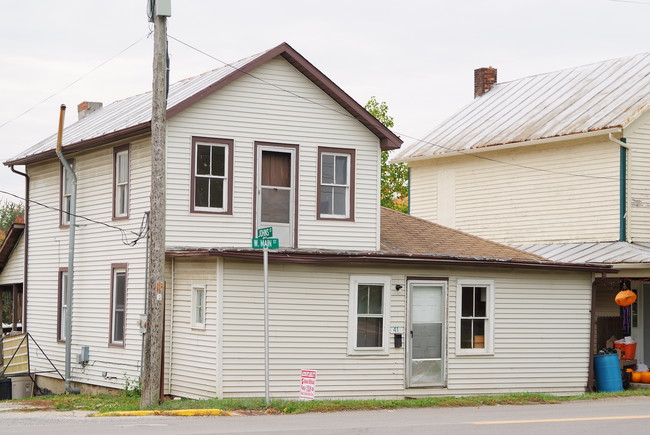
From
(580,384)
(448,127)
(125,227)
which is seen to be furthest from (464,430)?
(448,127)

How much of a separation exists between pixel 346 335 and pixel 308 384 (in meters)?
2.78

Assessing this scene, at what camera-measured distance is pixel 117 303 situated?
80.7ft

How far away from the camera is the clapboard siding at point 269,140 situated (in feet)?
74.8

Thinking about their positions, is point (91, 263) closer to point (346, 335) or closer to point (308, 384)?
point (346, 335)

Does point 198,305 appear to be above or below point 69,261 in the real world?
below

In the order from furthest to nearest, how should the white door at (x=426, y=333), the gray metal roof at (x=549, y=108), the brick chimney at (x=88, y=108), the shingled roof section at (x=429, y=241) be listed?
the brick chimney at (x=88, y=108) → the gray metal roof at (x=549, y=108) → the shingled roof section at (x=429, y=241) → the white door at (x=426, y=333)

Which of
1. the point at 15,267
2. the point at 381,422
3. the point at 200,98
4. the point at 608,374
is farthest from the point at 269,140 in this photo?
the point at 15,267

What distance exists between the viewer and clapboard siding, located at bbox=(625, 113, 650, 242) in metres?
28.2

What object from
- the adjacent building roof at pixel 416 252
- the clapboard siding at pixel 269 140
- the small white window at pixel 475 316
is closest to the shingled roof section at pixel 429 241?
the adjacent building roof at pixel 416 252

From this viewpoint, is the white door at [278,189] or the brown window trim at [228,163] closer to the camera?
the brown window trim at [228,163]

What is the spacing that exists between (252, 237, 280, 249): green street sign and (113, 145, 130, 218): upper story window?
641cm

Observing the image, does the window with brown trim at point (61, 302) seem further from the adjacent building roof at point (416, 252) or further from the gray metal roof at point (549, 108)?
the gray metal roof at point (549, 108)

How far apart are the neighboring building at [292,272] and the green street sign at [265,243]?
1.43 m

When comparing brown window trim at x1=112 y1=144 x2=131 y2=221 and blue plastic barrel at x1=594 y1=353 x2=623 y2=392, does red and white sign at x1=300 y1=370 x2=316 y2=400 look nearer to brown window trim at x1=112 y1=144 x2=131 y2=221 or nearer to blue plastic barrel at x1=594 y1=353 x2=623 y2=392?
brown window trim at x1=112 y1=144 x2=131 y2=221
